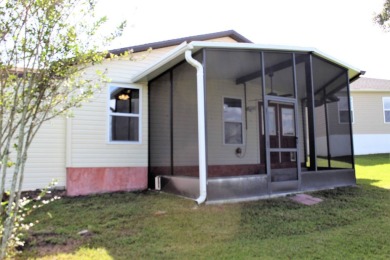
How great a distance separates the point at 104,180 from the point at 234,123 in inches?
154

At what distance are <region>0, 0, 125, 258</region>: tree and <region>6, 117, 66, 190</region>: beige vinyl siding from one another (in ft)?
13.8

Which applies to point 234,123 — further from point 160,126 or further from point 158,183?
point 158,183

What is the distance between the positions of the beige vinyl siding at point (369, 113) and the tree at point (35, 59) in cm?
1584

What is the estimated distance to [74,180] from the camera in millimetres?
7453

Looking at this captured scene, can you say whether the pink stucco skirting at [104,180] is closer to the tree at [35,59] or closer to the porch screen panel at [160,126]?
the porch screen panel at [160,126]

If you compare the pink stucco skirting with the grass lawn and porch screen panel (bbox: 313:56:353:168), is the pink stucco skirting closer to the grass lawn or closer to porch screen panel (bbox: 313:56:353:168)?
the grass lawn

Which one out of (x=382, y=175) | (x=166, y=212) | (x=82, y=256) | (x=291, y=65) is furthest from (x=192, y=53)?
(x=382, y=175)

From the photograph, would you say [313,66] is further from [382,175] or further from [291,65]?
[382,175]

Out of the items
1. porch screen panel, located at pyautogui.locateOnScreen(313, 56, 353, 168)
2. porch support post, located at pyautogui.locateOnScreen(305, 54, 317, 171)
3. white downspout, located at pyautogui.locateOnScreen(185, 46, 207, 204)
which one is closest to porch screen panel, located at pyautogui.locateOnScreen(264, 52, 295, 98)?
porch support post, located at pyautogui.locateOnScreen(305, 54, 317, 171)

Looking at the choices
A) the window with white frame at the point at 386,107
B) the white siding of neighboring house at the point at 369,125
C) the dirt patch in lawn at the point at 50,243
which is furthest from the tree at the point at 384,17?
the dirt patch in lawn at the point at 50,243

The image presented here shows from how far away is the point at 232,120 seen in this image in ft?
31.3

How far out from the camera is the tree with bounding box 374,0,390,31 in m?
13.0

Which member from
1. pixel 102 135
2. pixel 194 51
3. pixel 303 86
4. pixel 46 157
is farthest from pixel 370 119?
pixel 46 157

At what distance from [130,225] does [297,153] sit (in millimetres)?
3679
